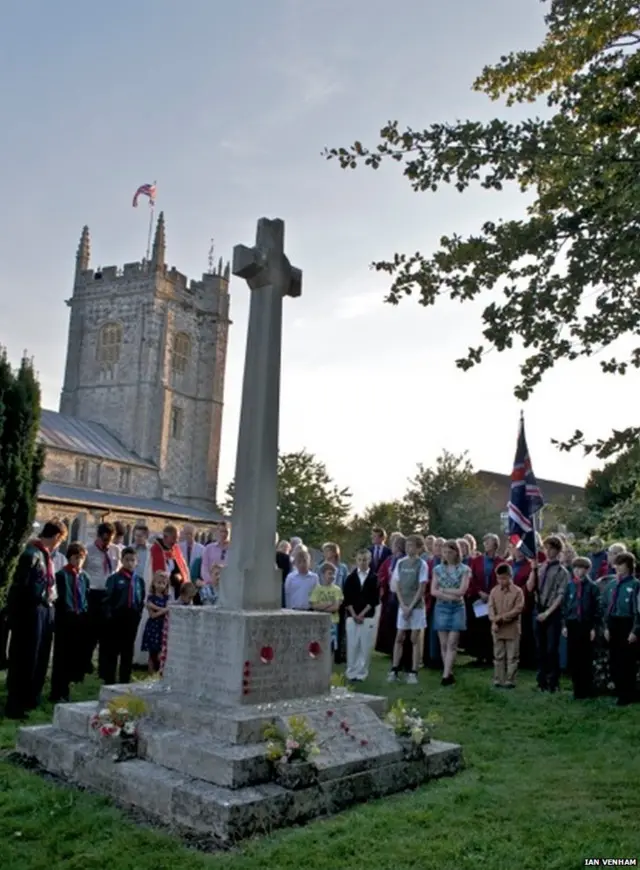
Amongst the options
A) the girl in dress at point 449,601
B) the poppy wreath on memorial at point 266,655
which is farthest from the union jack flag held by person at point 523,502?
the poppy wreath on memorial at point 266,655

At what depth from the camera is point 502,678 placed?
408 inches

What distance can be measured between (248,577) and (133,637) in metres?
3.79

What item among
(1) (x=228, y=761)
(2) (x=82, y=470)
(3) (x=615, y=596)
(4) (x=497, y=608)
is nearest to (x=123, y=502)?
(2) (x=82, y=470)

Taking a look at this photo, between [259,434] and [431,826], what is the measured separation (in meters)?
3.35

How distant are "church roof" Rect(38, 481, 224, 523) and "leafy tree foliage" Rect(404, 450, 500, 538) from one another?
10473 mm

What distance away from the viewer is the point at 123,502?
47.8m

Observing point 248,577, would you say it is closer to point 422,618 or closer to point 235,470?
point 235,470

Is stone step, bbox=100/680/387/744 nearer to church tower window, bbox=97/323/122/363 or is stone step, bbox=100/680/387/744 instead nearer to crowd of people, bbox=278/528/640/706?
crowd of people, bbox=278/528/640/706

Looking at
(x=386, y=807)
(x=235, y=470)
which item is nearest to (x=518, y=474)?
(x=235, y=470)

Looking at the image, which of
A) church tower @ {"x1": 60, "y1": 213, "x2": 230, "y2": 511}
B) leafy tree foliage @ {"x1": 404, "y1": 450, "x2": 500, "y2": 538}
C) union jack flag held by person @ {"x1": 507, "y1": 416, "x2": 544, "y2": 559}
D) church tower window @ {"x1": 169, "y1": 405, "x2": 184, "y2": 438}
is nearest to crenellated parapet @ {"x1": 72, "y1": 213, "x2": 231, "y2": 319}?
church tower @ {"x1": 60, "y1": 213, "x2": 230, "y2": 511}

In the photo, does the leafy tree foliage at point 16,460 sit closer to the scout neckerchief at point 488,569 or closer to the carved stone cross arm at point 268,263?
the carved stone cross arm at point 268,263

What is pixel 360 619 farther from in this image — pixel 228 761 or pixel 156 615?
pixel 228 761

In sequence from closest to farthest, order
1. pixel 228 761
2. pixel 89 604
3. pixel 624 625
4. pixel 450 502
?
pixel 228 761 → pixel 624 625 → pixel 89 604 → pixel 450 502

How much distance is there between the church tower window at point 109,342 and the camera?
5972 centimetres
